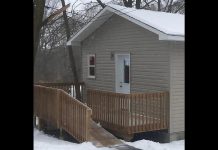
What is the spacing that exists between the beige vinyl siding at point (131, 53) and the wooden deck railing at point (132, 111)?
24.5 inches

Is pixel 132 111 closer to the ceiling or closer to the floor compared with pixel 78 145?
closer to the ceiling

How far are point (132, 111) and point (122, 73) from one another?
304 cm

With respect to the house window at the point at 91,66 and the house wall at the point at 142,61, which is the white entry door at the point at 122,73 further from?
the house window at the point at 91,66

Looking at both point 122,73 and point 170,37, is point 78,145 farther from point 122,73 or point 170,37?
point 122,73

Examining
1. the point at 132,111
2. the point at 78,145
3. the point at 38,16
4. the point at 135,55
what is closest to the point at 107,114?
the point at 132,111

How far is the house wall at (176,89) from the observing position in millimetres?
11874

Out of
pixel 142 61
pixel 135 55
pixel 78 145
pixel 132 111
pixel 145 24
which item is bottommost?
pixel 78 145

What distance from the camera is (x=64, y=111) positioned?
1141cm
